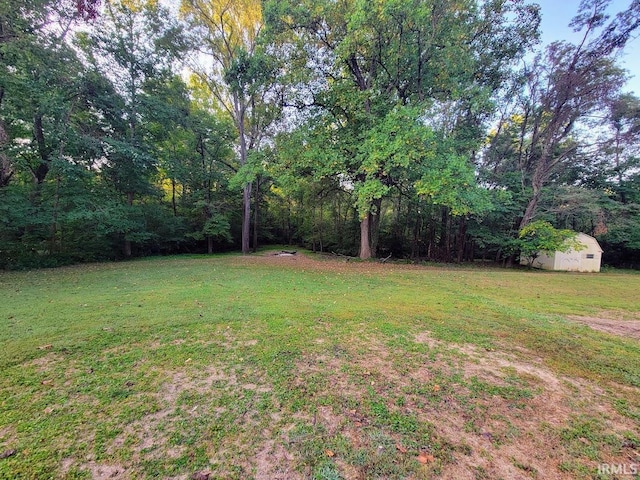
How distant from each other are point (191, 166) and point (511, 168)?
69.1 ft

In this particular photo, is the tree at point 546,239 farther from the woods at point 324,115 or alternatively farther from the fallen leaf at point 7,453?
the fallen leaf at point 7,453

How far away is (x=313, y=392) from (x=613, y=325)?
500cm

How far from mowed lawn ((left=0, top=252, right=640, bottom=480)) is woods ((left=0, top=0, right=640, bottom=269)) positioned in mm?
6703

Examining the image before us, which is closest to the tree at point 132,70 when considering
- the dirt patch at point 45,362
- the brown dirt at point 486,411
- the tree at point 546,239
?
the dirt patch at point 45,362

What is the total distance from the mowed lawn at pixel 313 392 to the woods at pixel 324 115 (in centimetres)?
670

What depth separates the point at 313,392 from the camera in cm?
229

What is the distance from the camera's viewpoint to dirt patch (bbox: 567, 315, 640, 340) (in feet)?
12.6

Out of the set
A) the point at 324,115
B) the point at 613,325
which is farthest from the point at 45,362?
the point at 324,115

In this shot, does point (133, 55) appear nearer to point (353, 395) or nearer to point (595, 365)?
point (353, 395)

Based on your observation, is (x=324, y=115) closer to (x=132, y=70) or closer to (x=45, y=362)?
(x=132, y=70)

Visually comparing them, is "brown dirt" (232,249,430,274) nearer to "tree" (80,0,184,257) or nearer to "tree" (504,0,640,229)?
"tree" (80,0,184,257)

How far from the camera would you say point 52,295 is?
5.52 meters

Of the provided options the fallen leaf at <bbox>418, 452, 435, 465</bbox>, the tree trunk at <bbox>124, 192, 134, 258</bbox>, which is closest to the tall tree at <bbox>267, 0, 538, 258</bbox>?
the fallen leaf at <bbox>418, 452, 435, 465</bbox>

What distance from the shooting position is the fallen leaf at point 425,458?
1.60 meters
